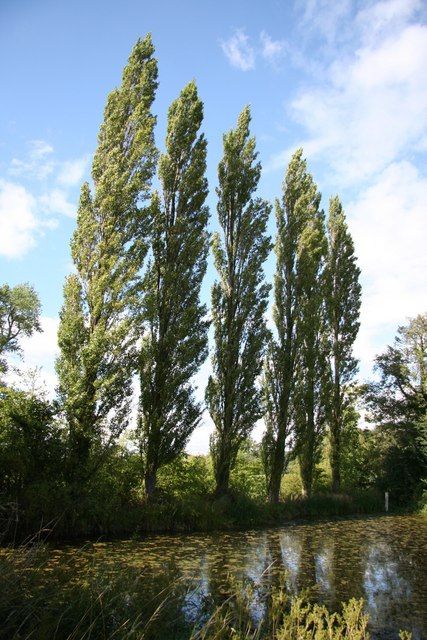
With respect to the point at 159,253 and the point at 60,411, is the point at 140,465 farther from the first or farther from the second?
the point at 159,253

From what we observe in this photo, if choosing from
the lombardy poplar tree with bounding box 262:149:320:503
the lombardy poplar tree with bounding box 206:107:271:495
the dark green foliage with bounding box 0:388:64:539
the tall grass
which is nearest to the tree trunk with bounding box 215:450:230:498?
the lombardy poplar tree with bounding box 206:107:271:495

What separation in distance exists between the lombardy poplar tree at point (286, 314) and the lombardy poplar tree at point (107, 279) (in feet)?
26.5

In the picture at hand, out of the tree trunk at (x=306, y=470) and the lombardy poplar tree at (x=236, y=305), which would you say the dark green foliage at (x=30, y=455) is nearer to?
the lombardy poplar tree at (x=236, y=305)

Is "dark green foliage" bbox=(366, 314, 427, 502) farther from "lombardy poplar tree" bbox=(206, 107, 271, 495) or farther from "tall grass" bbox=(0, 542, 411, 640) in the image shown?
"tall grass" bbox=(0, 542, 411, 640)

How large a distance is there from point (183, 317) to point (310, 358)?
8.49 metres

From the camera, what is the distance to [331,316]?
24.0 m

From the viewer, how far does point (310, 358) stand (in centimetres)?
2038

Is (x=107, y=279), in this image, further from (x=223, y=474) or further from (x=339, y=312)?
(x=339, y=312)

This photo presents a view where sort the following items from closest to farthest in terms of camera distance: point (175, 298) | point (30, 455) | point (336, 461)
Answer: point (30, 455), point (175, 298), point (336, 461)

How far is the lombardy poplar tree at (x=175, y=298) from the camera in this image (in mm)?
13203

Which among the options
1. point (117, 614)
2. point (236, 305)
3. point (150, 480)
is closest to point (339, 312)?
point (236, 305)

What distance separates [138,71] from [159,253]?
6.49 meters

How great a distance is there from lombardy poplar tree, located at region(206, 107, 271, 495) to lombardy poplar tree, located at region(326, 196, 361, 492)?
24.9 ft

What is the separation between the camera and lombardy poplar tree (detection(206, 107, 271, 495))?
616 inches
